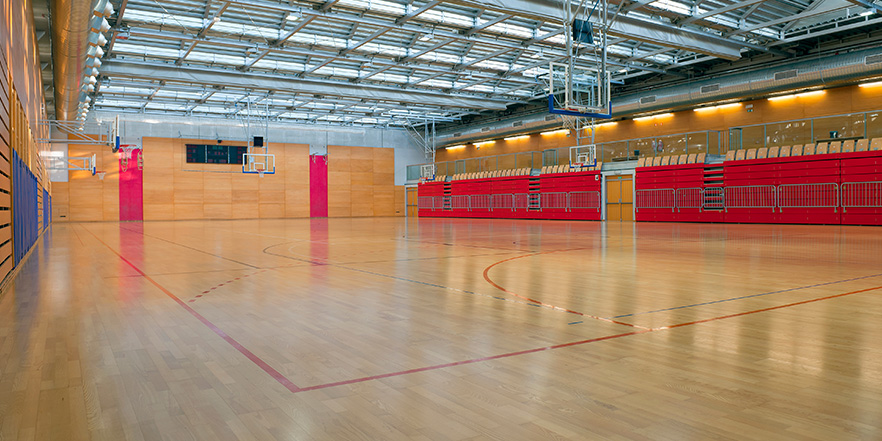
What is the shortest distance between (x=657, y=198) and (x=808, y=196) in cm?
599

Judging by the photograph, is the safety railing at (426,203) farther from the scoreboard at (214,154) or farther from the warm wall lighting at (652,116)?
the warm wall lighting at (652,116)

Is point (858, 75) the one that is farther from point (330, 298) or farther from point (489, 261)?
point (330, 298)

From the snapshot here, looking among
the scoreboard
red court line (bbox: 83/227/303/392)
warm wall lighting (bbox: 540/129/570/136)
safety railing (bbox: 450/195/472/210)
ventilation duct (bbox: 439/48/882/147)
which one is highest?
ventilation duct (bbox: 439/48/882/147)

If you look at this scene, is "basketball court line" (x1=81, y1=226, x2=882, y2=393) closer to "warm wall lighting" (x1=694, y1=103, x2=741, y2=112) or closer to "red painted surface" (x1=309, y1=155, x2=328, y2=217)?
"warm wall lighting" (x1=694, y1=103, x2=741, y2=112)

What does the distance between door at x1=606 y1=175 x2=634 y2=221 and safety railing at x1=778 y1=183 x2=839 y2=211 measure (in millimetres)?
6515

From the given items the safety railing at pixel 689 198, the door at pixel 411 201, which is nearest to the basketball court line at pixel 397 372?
the safety railing at pixel 689 198

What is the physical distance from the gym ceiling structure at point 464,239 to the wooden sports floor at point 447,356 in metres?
0.02

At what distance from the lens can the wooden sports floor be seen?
2.47 metres

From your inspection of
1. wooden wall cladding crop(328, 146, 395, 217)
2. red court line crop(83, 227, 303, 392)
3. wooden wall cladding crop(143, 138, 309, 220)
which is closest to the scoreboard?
wooden wall cladding crop(143, 138, 309, 220)

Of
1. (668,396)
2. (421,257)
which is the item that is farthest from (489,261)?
(668,396)

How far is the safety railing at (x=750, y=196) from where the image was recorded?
21328 mm

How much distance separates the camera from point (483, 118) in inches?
1435

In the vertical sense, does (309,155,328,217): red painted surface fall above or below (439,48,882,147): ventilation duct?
below

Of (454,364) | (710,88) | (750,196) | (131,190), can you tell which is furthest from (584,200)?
(454,364)
